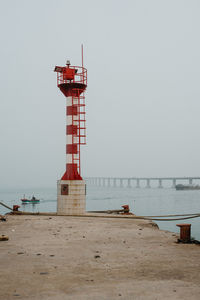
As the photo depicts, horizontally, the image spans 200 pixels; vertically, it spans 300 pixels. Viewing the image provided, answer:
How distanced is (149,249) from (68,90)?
12.7m

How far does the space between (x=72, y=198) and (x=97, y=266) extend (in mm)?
11415

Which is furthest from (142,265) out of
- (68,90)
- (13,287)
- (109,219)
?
(68,90)

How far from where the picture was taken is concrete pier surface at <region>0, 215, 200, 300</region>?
17.7ft

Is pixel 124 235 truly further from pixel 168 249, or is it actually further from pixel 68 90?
pixel 68 90

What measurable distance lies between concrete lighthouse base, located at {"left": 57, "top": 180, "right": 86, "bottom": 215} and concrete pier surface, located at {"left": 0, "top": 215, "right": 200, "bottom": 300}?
22.2 feet

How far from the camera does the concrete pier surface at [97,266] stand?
5409 mm

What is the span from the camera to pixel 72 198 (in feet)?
60.1

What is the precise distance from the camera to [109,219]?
1600cm

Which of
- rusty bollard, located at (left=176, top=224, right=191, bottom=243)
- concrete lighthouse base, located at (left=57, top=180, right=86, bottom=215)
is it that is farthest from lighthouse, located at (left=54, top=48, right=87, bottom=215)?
rusty bollard, located at (left=176, top=224, right=191, bottom=243)

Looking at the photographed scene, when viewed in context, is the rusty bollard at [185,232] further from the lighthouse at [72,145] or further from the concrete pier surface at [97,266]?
the lighthouse at [72,145]

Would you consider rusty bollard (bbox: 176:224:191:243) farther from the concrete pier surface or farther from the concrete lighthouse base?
the concrete lighthouse base

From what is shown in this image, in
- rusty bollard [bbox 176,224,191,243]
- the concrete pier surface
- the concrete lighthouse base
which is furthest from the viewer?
the concrete lighthouse base

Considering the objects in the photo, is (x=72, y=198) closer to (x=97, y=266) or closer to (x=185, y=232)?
(x=185, y=232)

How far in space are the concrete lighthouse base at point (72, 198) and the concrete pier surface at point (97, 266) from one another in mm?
6760
